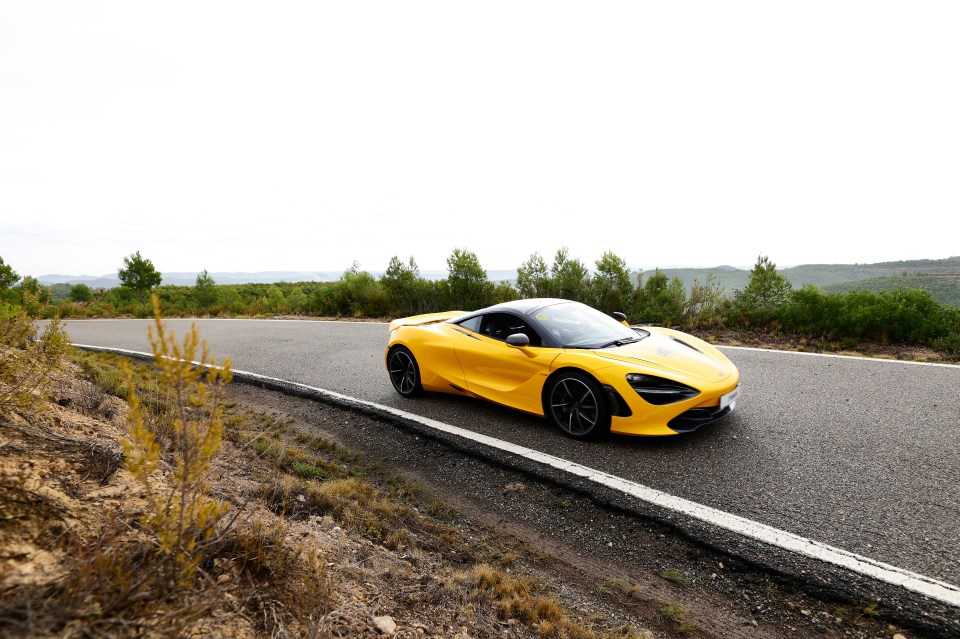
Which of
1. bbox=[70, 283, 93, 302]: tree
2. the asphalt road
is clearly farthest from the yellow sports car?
bbox=[70, 283, 93, 302]: tree

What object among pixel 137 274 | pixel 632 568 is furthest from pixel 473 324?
pixel 137 274

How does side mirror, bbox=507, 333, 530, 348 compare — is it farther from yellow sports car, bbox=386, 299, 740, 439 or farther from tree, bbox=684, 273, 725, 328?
tree, bbox=684, 273, 725, 328

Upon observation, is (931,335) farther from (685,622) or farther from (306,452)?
(306,452)

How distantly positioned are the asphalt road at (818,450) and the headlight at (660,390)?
1.43 feet

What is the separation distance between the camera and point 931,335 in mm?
7031

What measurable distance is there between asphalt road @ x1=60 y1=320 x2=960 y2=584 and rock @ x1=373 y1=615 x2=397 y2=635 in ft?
6.77

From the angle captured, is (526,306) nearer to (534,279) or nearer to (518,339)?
(518,339)

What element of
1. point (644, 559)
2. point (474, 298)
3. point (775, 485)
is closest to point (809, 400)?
point (775, 485)

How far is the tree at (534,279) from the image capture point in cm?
1246

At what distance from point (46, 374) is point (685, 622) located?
460 cm

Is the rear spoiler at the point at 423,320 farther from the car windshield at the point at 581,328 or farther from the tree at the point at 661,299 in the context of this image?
the tree at the point at 661,299

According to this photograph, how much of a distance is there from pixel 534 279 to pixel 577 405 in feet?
28.6

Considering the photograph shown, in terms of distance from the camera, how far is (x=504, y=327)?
4930 millimetres

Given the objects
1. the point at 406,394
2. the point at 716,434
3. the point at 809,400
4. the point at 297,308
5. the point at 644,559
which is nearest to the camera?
the point at 644,559
